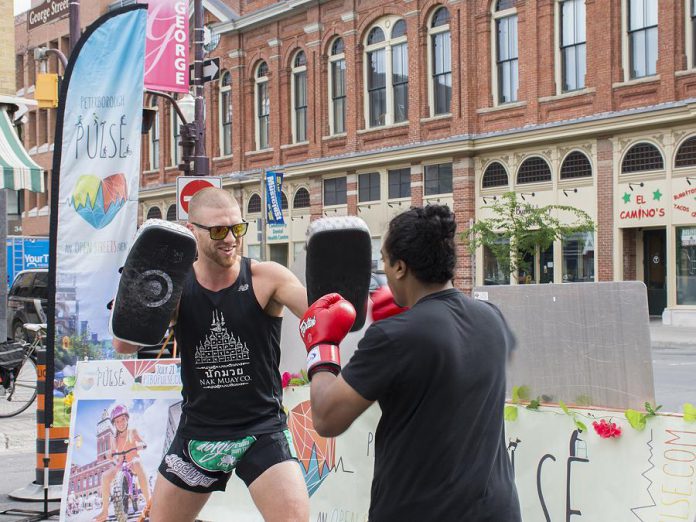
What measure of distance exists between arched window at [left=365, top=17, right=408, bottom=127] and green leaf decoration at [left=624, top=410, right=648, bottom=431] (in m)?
28.5

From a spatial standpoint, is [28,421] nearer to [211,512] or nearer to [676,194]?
[211,512]

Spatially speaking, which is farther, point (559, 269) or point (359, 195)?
point (359, 195)

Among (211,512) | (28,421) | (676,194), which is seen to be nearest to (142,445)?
(211,512)

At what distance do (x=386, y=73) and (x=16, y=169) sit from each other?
21287 millimetres

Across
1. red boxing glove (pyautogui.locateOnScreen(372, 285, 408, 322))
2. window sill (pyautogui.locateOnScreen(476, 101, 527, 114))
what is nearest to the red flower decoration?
red boxing glove (pyautogui.locateOnScreen(372, 285, 408, 322))

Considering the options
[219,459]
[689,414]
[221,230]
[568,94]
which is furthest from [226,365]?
[568,94]

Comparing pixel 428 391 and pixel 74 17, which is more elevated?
pixel 74 17

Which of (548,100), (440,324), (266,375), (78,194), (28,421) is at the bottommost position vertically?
(28,421)

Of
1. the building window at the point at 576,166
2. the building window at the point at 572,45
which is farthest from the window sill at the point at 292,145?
the building window at the point at 576,166

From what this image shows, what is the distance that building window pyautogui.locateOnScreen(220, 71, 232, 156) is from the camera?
133ft

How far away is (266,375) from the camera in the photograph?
4062 millimetres

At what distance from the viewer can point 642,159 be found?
83.5ft

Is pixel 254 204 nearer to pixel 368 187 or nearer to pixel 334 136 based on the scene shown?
pixel 334 136

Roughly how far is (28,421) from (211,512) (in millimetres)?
5847
